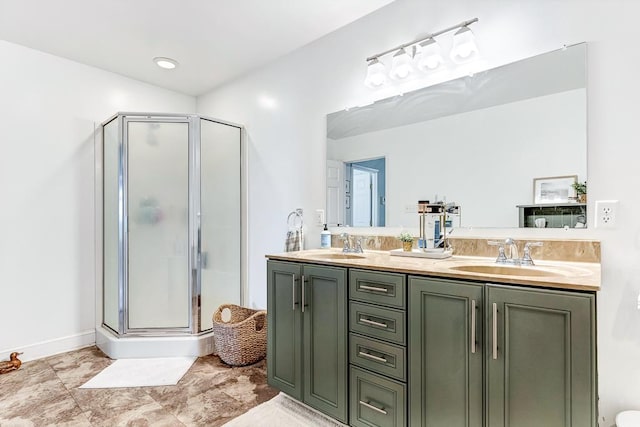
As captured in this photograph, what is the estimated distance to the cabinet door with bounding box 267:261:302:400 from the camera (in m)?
1.89

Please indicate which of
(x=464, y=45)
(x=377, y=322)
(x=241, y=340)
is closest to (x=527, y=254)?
(x=377, y=322)

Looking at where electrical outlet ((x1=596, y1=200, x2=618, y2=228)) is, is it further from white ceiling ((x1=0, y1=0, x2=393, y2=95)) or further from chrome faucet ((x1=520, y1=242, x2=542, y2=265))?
white ceiling ((x1=0, y1=0, x2=393, y2=95))

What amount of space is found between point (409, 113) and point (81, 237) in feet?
9.46

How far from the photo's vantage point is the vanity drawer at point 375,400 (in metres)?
1.49

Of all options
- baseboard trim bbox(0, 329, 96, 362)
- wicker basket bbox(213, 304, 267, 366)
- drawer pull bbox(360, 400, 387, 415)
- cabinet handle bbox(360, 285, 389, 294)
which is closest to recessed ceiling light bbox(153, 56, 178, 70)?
wicker basket bbox(213, 304, 267, 366)

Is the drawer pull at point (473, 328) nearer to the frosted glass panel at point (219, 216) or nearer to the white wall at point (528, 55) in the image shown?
the white wall at point (528, 55)

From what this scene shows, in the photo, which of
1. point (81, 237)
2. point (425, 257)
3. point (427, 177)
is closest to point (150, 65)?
point (81, 237)

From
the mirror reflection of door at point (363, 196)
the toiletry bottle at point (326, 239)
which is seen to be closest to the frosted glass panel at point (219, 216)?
the toiletry bottle at point (326, 239)

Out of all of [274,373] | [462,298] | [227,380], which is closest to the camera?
[462,298]

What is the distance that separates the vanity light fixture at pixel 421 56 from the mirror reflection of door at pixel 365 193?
536 mm

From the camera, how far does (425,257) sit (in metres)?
1.86

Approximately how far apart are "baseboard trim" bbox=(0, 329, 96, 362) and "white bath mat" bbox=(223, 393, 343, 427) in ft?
6.31

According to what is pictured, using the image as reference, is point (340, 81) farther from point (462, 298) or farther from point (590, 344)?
point (590, 344)

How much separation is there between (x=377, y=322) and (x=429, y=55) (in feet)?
4.96
